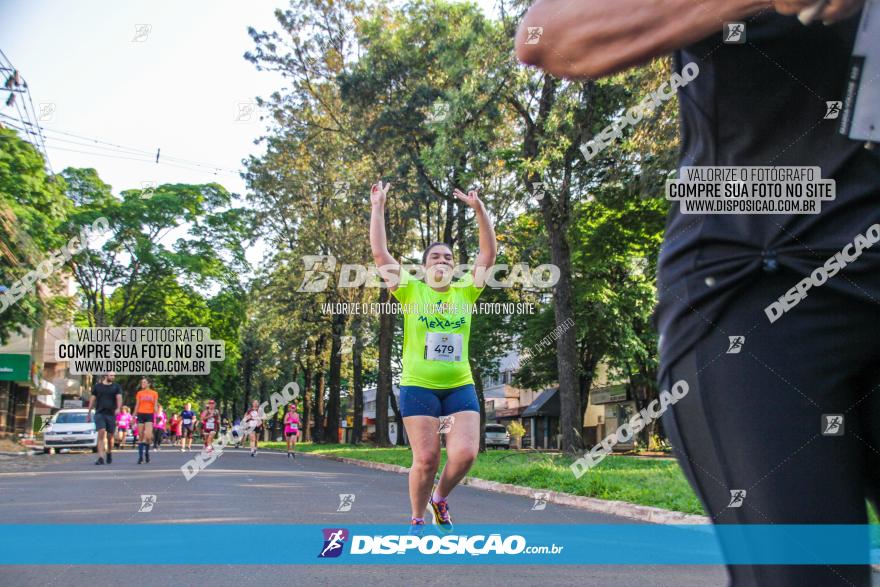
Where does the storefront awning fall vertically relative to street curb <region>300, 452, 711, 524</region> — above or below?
above

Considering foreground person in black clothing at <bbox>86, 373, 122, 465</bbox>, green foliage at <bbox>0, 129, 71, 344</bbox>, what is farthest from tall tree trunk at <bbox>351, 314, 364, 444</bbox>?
foreground person in black clothing at <bbox>86, 373, 122, 465</bbox>

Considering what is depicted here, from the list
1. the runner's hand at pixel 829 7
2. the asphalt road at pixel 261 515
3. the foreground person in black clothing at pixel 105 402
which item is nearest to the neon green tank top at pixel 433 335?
the asphalt road at pixel 261 515

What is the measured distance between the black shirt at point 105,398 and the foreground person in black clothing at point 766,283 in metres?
19.4

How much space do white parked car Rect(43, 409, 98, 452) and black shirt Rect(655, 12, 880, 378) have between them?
110ft

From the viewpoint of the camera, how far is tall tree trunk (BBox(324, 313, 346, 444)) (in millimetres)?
40906

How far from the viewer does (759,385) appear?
1181 mm

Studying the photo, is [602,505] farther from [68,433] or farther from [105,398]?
[68,433]

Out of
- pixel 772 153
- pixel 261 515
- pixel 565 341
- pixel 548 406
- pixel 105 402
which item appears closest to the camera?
pixel 772 153

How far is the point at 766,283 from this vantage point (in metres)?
1.23

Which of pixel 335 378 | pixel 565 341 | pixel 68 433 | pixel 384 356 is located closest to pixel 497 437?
pixel 335 378

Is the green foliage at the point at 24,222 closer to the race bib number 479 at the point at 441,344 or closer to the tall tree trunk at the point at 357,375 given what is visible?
the tall tree trunk at the point at 357,375

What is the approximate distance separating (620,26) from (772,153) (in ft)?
0.95

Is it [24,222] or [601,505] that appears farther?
[24,222]

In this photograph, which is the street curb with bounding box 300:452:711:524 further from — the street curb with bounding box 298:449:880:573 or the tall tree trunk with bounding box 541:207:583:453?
the tall tree trunk with bounding box 541:207:583:453
